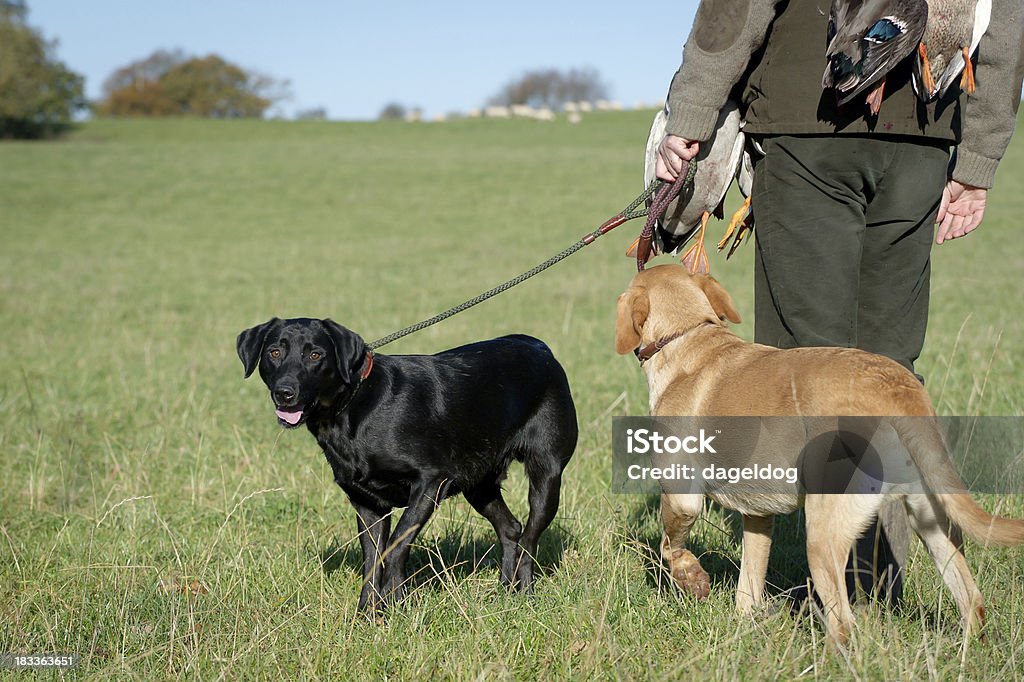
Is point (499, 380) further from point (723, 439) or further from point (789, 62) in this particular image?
point (789, 62)

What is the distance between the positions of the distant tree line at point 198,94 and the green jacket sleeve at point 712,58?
322 ft

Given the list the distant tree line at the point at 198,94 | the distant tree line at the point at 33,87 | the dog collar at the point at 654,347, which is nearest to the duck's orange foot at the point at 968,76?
the dog collar at the point at 654,347

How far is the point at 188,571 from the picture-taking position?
4363mm

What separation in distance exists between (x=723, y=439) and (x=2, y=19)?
79095 mm

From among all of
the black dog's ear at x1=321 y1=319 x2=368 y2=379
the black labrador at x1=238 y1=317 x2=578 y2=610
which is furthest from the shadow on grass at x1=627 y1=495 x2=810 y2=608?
the black dog's ear at x1=321 y1=319 x2=368 y2=379

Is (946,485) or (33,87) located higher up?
(33,87)

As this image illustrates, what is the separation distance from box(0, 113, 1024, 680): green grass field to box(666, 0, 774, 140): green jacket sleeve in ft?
5.95

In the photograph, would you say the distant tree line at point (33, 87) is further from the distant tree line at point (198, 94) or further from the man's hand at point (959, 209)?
the man's hand at point (959, 209)

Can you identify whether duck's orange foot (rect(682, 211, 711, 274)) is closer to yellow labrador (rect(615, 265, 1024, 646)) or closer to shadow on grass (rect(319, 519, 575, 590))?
yellow labrador (rect(615, 265, 1024, 646))

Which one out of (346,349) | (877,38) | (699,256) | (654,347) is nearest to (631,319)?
(654,347)

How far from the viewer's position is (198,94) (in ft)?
317

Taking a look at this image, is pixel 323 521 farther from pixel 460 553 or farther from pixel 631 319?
pixel 631 319

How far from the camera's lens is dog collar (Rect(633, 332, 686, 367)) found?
386cm

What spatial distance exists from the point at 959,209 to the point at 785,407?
1.53 metres
